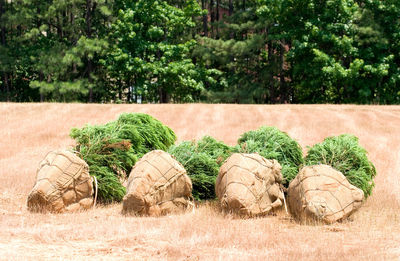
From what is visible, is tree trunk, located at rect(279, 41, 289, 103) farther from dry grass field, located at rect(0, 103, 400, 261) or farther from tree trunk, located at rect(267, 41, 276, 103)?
dry grass field, located at rect(0, 103, 400, 261)

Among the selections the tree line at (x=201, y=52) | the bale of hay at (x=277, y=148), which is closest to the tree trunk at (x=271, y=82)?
the tree line at (x=201, y=52)

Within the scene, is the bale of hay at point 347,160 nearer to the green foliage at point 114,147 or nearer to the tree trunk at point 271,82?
the green foliage at point 114,147

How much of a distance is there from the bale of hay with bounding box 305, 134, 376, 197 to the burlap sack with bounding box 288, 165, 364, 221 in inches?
37.4

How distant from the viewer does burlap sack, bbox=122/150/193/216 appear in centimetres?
827

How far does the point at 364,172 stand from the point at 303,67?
24.4m

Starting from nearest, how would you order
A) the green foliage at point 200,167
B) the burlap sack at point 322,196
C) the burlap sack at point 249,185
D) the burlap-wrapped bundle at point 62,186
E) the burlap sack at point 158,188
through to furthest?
the burlap sack at point 322,196 → the burlap sack at point 249,185 → the burlap sack at point 158,188 → the burlap-wrapped bundle at point 62,186 → the green foliage at point 200,167

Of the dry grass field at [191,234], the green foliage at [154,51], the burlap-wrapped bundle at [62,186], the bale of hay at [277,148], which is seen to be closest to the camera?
the dry grass field at [191,234]

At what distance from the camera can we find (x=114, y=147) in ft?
32.4

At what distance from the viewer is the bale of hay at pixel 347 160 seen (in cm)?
927

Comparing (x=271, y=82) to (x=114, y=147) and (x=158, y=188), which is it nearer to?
(x=114, y=147)

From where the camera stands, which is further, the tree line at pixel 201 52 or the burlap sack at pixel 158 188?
the tree line at pixel 201 52

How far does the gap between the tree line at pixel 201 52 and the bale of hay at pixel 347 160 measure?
21325 millimetres

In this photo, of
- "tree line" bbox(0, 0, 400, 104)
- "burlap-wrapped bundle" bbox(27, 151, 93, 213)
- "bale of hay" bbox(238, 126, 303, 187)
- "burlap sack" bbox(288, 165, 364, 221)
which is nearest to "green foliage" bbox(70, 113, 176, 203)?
"burlap-wrapped bundle" bbox(27, 151, 93, 213)

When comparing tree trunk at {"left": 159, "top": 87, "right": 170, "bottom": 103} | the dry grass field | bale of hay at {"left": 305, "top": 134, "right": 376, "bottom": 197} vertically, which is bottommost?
tree trunk at {"left": 159, "top": 87, "right": 170, "bottom": 103}
